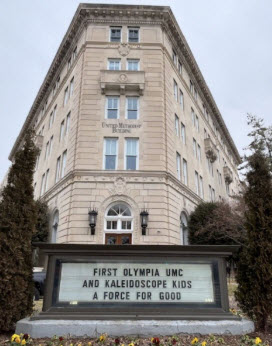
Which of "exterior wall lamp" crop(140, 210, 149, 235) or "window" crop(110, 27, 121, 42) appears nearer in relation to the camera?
"exterior wall lamp" crop(140, 210, 149, 235)

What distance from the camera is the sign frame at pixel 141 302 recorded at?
5406 mm

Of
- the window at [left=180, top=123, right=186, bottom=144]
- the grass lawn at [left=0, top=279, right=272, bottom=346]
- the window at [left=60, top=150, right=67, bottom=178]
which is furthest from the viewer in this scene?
the window at [left=180, top=123, right=186, bottom=144]

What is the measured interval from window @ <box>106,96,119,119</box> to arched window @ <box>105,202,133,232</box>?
6569mm

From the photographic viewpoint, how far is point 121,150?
67.7 feet

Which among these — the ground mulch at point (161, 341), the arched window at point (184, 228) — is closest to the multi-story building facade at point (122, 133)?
the arched window at point (184, 228)

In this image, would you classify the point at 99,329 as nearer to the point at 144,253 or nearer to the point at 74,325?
the point at 74,325

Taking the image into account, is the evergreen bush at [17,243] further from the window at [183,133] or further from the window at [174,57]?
the window at [174,57]

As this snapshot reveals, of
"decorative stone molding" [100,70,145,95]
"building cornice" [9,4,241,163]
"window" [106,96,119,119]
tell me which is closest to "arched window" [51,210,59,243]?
"window" [106,96,119,119]

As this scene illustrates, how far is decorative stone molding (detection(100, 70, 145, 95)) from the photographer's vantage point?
22.0m

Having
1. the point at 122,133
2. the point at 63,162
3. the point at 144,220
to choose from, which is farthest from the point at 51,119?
the point at 144,220

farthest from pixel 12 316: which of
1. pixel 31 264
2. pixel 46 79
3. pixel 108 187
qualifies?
pixel 46 79

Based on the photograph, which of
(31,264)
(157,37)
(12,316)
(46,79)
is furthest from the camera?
(46,79)

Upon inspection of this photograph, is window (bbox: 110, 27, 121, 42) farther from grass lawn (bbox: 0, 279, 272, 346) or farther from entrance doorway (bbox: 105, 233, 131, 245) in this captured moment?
grass lawn (bbox: 0, 279, 272, 346)

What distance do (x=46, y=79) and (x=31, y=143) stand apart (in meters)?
28.5
